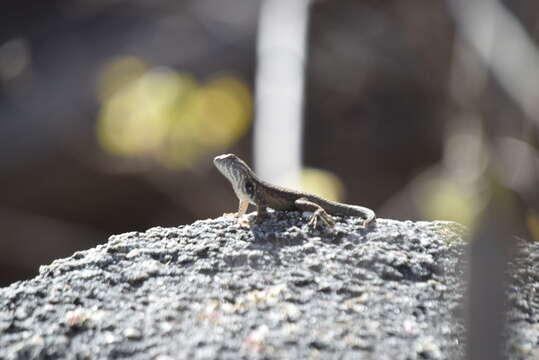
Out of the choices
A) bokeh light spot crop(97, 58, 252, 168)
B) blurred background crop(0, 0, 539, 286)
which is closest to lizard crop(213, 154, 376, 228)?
bokeh light spot crop(97, 58, 252, 168)

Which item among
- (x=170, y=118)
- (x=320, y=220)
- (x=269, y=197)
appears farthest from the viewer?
(x=170, y=118)

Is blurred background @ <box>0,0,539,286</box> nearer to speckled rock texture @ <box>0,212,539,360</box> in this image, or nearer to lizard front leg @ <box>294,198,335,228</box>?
lizard front leg @ <box>294,198,335,228</box>

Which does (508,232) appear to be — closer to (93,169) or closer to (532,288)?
(532,288)

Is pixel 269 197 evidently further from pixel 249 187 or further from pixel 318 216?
pixel 318 216

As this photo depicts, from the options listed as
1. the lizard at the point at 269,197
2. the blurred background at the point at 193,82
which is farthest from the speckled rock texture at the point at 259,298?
the blurred background at the point at 193,82

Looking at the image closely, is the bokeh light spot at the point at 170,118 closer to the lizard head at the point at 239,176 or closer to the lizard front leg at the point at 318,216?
the lizard head at the point at 239,176

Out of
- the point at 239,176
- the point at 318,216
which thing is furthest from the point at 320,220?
the point at 239,176
